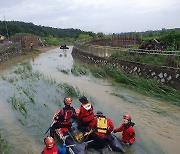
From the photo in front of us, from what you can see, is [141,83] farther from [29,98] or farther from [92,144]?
[92,144]

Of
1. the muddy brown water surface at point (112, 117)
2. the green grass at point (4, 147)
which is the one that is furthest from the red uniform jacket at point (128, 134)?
the green grass at point (4, 147)

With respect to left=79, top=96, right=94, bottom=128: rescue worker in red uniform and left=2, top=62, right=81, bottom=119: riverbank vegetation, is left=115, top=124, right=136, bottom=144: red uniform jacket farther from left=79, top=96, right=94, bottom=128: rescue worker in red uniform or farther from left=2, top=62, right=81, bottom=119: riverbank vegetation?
left=2, top=62, right=81, bottom=119: riverbank vegetation

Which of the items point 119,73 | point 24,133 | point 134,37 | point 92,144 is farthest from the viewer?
point 134,37

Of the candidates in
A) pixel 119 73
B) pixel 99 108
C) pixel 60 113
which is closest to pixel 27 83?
pixel 119 73

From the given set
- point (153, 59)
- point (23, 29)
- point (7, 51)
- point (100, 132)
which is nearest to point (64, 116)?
point (100, 132)

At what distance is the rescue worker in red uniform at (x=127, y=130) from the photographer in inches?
340

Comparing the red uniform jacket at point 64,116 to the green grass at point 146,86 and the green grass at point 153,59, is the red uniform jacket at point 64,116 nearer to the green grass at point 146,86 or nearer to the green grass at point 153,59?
the green grass at point 146,86

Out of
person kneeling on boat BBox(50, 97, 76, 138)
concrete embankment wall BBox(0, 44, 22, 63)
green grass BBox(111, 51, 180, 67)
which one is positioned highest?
green grass BBox(111, 51, 180, 67)

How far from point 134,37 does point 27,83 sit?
75.0ft

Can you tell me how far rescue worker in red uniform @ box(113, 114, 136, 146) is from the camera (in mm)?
8633

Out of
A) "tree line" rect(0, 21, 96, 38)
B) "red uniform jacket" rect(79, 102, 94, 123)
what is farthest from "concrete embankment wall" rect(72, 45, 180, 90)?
"tree line" rect(0, 21, 96, 38)

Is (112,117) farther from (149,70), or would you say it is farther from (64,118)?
(149,70)

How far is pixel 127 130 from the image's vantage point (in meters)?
8.70

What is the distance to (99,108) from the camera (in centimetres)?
1309
